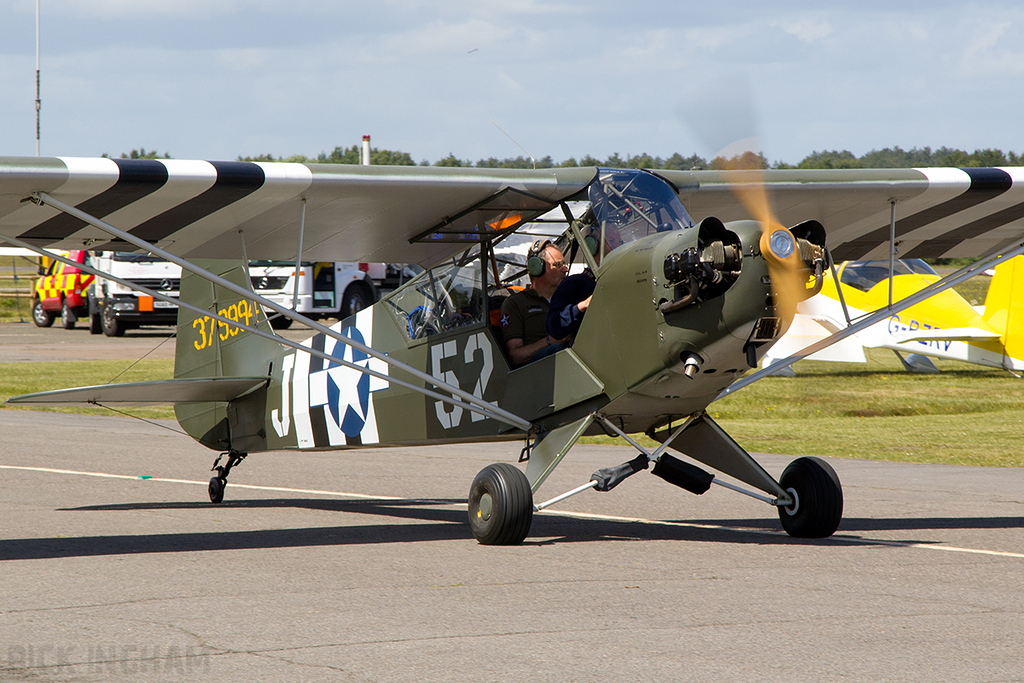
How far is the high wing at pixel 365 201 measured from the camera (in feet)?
24.3

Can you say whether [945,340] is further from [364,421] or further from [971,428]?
[364,421]

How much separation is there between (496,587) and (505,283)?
3.12 m

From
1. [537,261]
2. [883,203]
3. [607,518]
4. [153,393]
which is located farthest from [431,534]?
[883,203]

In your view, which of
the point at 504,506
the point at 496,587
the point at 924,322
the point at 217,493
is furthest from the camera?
the point at 924,322

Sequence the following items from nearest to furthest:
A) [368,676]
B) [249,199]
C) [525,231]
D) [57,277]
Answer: [368,676]
[249,199]
[525,231]
[57,277]

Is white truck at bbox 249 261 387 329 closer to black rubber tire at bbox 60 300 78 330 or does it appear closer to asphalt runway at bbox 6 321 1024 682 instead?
black rubber tire at bbox 60 300 78 330

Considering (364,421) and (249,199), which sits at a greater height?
(249,199)

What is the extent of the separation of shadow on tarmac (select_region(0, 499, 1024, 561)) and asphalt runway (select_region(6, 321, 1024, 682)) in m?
0.04

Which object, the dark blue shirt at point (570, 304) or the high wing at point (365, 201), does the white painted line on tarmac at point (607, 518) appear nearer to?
the dark blue shirt at point (570, 304)

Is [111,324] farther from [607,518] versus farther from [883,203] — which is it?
[883,203]

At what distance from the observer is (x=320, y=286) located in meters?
34.2

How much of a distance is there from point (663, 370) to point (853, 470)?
6.11m

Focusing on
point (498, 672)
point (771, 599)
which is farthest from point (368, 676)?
point (771, 599)

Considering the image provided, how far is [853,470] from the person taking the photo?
12.4 m
